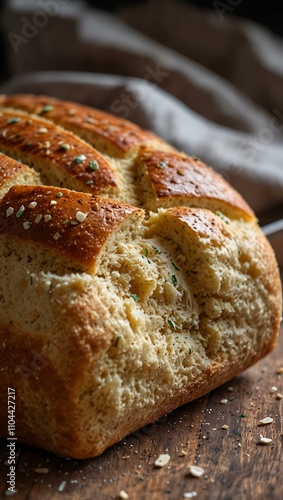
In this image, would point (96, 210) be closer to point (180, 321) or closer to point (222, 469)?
point (180, 321)

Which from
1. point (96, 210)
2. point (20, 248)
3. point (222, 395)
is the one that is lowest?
point (222, 395)

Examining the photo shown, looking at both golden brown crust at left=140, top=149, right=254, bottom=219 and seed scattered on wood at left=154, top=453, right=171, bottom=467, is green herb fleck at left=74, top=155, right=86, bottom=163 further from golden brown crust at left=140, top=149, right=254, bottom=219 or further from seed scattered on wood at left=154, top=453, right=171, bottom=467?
seed scattered on wood at left=154, top=453, right=171, bottom=467

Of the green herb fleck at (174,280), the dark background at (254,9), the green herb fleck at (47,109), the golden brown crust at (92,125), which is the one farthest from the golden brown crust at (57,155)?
the dark background at (254,9)

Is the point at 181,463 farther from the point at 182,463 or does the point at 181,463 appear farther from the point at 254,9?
the point at 254,9

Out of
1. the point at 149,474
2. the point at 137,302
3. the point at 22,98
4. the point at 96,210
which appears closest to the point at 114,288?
the point at 137,302

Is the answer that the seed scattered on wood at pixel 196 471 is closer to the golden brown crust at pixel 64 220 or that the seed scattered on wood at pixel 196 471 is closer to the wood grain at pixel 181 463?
the wood grain at pixel 181 463

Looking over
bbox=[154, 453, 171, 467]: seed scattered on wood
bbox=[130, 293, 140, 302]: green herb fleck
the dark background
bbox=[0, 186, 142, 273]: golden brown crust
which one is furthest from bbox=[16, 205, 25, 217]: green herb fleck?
the dark background
